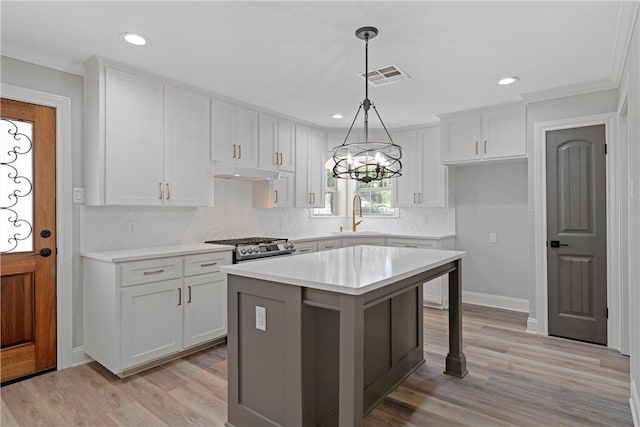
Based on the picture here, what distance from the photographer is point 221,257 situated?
3.53 m

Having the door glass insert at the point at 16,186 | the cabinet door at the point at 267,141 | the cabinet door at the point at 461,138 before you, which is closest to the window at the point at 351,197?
the cabinet door at the point at 461,138

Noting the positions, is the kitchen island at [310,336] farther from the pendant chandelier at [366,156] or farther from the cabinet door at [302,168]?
the cabinet door at [302,168]

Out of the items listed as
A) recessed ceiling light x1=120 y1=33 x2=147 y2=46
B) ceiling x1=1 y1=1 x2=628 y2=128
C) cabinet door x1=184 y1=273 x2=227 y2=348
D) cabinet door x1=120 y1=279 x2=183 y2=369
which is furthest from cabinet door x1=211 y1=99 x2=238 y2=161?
cabinet door x1=120 y1=279 x2=183 y2=369

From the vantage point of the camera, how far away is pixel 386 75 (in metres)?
3.35

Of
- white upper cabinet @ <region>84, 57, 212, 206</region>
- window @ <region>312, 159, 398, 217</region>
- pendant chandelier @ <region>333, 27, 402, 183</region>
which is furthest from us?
window @ <region>312, 159, 398, 217</region>

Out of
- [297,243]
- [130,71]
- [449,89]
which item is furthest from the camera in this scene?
[297,243]

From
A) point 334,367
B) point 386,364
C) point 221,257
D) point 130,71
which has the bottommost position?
point 386,364

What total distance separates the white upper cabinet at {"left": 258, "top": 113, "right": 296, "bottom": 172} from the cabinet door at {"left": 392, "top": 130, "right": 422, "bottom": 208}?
63.9 inches

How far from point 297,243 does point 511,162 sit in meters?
2.86

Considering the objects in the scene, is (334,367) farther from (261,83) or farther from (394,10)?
(261,83)

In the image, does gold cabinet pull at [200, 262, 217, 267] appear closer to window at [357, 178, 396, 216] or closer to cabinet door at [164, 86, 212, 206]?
cabinet door at [164, 86, 212, 206]

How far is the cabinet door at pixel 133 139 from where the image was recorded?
9.98 feet

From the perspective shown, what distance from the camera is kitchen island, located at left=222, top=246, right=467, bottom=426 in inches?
68.4

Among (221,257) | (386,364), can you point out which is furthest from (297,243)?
(386,364)
